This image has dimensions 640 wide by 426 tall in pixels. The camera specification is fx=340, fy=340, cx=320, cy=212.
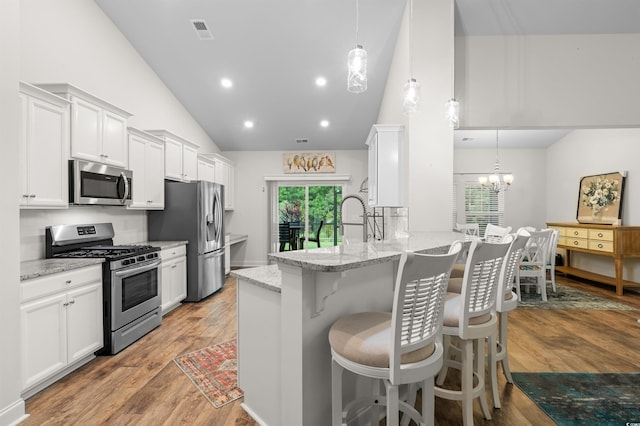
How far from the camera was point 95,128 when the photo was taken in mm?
3258

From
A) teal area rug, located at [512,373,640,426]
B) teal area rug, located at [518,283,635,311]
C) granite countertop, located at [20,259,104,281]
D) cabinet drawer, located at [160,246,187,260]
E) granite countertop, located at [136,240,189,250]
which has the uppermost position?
granite countertop, located at [136,240,189,250]

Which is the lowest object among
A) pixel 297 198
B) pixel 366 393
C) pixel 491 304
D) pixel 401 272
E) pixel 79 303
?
pixel 366 393

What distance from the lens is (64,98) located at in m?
2.91

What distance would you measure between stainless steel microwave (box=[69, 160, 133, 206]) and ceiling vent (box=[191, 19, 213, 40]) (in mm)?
2078

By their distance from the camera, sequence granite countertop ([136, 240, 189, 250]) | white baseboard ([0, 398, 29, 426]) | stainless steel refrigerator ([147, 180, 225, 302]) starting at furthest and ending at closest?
stainless steel refrigerator ([147, 180, 225, 302]), granite countertop ([136, 240, 189, 250]), white baseboard ([0, 398, 29, 426])

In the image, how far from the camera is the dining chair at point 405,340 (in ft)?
4.11

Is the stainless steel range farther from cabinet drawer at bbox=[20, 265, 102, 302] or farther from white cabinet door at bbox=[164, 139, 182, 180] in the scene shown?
white cabinet door at bbox=[164, 139, 182, 180]

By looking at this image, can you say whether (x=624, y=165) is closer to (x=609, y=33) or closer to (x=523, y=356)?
(x=609, y=33)

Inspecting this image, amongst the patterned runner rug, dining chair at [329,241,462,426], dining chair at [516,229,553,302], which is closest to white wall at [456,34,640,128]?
dining chair at [516,229,553,302]

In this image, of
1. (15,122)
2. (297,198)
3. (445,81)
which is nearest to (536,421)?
(445,81)

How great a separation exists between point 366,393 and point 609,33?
15.9 ft

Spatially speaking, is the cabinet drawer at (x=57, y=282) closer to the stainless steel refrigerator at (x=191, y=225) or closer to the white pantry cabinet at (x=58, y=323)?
the white pantry cabinet at (x=58, y=323)

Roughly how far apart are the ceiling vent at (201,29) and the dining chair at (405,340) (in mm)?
4325

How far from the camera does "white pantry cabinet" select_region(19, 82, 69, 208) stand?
8.30 feet
